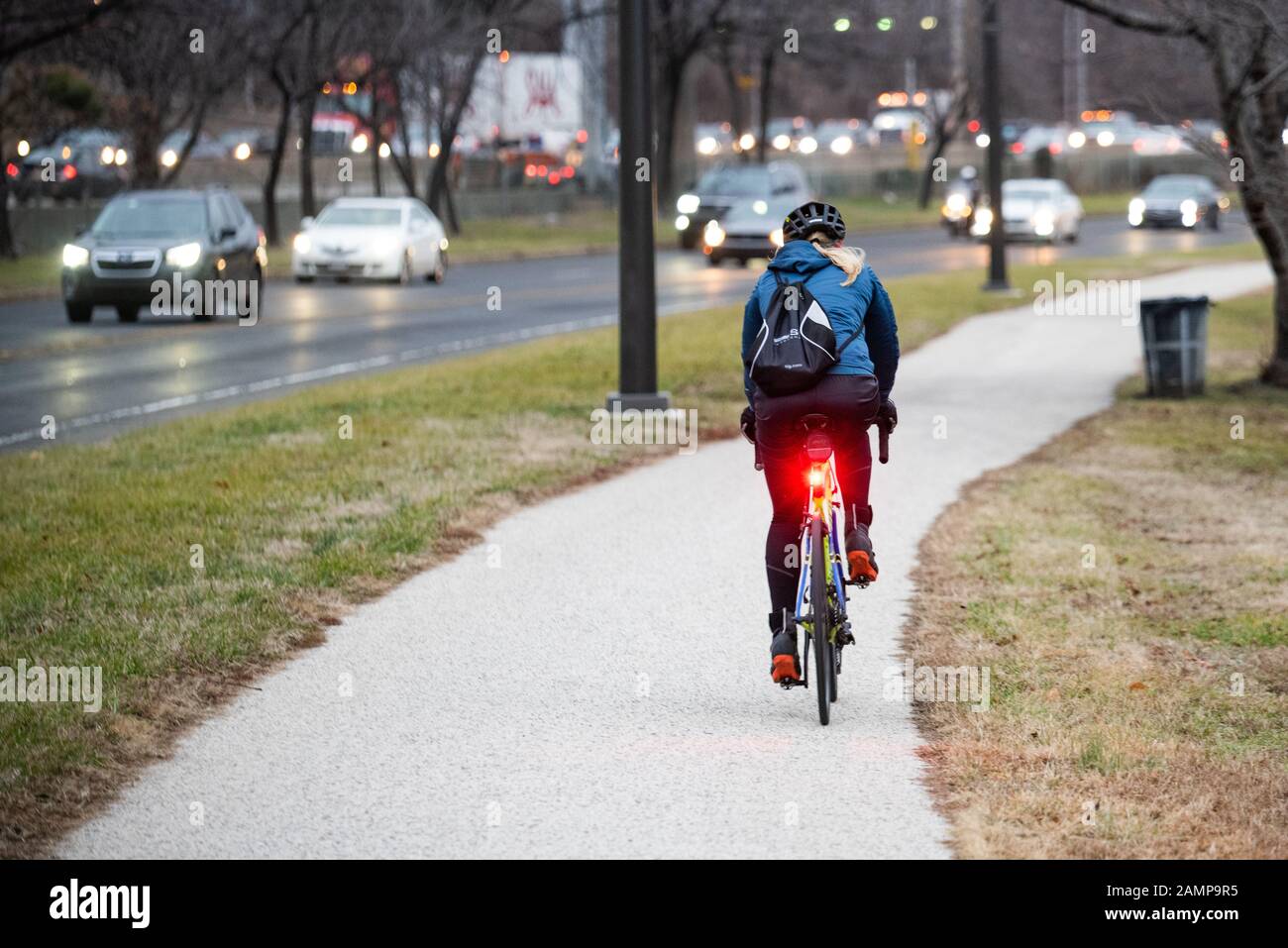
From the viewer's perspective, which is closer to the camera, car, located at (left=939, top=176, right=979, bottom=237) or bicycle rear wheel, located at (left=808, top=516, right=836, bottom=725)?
bicycle rear wheel, located at (left=808, top=516, right=836, bottom=725)

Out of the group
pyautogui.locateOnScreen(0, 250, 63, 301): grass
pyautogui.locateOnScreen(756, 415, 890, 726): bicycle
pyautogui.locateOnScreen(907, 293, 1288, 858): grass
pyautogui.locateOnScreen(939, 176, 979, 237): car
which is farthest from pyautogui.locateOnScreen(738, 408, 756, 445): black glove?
pyautogui.locateOnScreen(939, 176, 979, 237): car

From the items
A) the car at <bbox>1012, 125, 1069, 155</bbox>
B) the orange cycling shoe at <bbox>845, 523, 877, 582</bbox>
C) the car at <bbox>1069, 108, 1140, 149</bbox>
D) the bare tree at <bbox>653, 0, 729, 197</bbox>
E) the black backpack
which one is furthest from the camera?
the car at <bbox>1069, 108, 1140, 149</bbox>

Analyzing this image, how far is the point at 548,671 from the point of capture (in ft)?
26.3

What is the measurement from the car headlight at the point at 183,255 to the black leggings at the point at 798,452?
770 inches

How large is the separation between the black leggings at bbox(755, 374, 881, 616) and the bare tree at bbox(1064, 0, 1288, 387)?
9.78m

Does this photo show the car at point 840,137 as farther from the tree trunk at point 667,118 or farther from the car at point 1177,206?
the car at point 1177,206

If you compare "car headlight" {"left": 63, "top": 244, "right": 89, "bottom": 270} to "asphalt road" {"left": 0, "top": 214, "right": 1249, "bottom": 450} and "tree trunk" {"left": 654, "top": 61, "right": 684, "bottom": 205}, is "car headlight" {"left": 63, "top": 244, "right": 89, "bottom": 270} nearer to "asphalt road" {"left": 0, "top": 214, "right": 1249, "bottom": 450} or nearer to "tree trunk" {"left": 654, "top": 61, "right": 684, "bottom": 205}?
"asphalt road" {"left": 0, "top": 214, "right": 1249, "bottom": 450}

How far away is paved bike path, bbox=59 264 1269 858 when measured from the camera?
5891 millimetres

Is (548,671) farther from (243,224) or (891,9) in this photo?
(891,9)

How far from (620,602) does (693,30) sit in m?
51.5

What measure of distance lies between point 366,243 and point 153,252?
7.84m

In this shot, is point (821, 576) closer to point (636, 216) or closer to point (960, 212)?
point (636, 216)
